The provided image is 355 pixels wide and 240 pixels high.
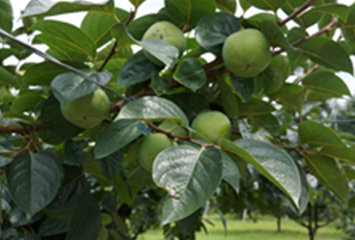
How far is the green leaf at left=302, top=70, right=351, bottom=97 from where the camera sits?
33.4 inches

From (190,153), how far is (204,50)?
28 cm

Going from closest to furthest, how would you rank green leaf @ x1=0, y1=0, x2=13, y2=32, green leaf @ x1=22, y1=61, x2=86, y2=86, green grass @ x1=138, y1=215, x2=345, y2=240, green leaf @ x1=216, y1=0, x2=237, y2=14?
green leaf @ x1=22, y1=61, x2=86, y2=86
green leaf @ x1=216, y1=0, x2=237, y2=14
green leaf @ x1=0, y1=0, x2=13, y2=32
green grass @ x1=138, y1=215, x2=345, y2=240

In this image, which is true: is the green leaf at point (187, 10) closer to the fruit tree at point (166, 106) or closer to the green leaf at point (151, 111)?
the fruit tree at point (166, 106)

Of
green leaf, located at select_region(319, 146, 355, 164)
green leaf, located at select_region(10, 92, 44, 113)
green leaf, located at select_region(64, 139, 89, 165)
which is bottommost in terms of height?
green leaf, located at select_region(319, 146, 355, 164)

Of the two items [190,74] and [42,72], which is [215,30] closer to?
[190,74]

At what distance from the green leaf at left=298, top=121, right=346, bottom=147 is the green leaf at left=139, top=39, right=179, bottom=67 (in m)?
0.34

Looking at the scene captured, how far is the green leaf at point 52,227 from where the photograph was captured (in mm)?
800

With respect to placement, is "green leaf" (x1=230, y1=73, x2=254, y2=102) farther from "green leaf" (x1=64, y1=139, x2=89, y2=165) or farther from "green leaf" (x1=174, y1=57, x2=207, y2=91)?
"green leaf" (x1=64, y1=139, x2=89, y2=165)

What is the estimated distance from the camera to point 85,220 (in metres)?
0.73

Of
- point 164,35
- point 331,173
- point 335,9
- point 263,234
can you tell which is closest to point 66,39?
point 164,35

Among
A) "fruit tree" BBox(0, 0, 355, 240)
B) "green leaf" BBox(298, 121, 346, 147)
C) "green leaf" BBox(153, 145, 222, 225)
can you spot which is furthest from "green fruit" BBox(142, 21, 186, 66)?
"green leaf" BBox(298, 121, 346, 147)

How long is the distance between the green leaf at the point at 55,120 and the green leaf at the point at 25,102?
0.08m

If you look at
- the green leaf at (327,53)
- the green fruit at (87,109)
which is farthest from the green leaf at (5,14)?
the green leaf at (327,53)

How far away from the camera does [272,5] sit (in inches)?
26.9
